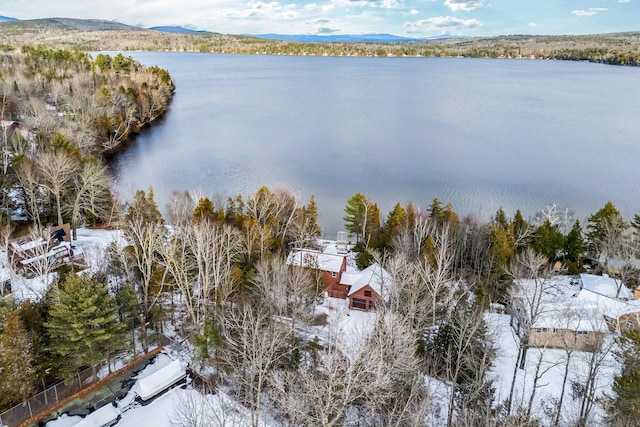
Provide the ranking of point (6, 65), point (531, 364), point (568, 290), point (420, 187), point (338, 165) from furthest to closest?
point (6, 65) → point (338, 165) → point (420, 187) → point (568, 290) → point (531, 364)

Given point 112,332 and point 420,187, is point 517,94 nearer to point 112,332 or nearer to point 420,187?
point 420,187

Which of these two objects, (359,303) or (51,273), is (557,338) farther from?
(51,273)

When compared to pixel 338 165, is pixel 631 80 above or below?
above

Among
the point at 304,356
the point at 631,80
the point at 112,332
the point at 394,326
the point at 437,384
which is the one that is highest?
the point at 631,80

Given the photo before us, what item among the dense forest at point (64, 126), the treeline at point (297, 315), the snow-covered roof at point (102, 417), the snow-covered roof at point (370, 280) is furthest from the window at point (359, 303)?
the dense forest at point (64, 126)

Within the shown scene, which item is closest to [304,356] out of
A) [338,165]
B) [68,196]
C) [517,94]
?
[68,196]

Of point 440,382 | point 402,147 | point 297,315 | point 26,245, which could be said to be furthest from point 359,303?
point 402,147
